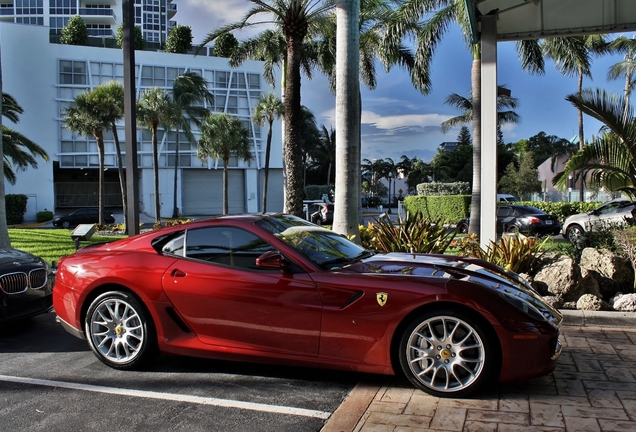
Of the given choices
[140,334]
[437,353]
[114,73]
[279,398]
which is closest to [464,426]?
[437,353]

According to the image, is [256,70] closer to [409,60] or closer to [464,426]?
[409,60]

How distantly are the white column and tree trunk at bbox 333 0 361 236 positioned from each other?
2195mm

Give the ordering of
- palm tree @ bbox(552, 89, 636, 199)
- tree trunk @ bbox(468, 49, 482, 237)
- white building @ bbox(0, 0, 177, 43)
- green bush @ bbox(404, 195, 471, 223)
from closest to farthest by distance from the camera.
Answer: palm tree @ bbox(552, 89, 636, 199) → tree trunk @ bbox(468, 49, 482, 237) → green bush @ bbox(404, 195, 471, 223) → white building @ bbox(0, 0, 177, 43)

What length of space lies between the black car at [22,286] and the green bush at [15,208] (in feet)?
125

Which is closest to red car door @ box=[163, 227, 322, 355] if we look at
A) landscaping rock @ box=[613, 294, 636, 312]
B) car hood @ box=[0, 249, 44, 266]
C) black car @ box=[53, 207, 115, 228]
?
car hood @ box=[0, 249, 44, 266]

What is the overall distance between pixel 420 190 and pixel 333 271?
30302 mm

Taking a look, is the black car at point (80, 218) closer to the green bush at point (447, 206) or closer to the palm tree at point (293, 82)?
the green bush at point (447, 206)

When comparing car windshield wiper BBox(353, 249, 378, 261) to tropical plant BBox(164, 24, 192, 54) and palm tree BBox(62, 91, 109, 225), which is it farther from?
tropical plant BBox(164, 24, 192, 54)

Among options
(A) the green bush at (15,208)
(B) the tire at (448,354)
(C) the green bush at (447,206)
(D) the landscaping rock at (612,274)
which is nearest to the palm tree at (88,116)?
(A) the green bush at (15,208)

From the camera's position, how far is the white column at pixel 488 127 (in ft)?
30.5

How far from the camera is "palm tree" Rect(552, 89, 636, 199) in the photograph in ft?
29.3

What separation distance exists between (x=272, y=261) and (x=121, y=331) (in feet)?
5.39

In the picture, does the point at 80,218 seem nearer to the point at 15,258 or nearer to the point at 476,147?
the point at 476,147


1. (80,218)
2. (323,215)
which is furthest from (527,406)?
(80,218)
